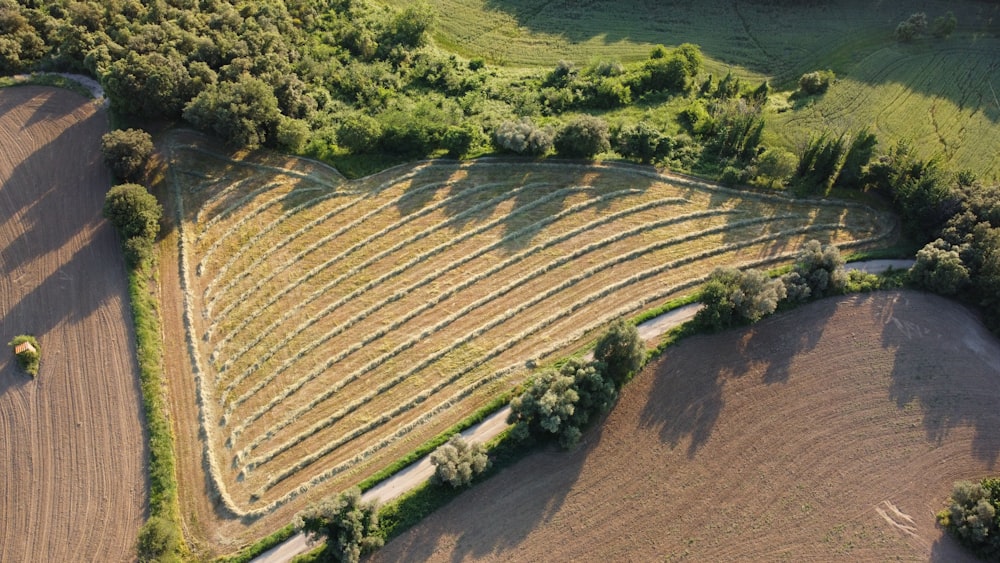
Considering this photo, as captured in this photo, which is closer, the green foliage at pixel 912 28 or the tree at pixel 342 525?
the tree at pixel 342 525

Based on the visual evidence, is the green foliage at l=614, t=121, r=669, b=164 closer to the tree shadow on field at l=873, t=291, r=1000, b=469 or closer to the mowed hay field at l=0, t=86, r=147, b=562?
the tree shadow on field at l=873, t=291, r=1000, b=469

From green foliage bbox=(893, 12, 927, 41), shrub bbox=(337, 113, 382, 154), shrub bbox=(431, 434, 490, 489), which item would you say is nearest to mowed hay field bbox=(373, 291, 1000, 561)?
shrub bbox=(431, 434, 490, 489)

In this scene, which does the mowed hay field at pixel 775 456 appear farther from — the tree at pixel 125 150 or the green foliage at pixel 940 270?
the tree at pixel 125 150

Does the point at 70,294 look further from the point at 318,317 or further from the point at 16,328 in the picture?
the point at 318,317

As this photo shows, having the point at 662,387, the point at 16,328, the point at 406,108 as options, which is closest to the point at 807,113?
the point at 662,387

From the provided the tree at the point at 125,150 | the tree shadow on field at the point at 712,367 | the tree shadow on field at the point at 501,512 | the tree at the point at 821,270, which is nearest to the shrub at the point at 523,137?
the tree shadow on field at the point at 712,367

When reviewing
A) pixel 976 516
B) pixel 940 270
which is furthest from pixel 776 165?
pixel 976 516

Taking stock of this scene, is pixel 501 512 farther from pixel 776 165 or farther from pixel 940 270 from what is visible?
pixel 940 270

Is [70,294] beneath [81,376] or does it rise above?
above
